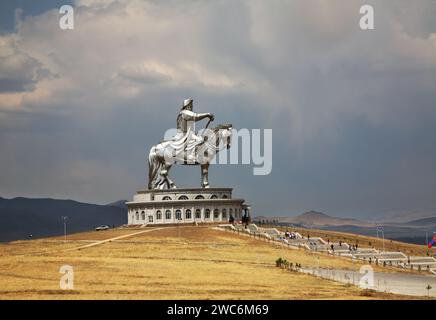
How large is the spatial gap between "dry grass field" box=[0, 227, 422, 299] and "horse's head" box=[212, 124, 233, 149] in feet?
38.7

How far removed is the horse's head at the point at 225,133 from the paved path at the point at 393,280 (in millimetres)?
32898

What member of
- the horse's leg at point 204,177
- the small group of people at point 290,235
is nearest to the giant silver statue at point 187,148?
the horse's leg at point 204,177

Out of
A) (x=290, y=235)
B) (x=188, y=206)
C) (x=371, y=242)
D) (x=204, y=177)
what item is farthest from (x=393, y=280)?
(x=204, y=177)

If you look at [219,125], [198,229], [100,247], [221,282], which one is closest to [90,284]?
[221,282]

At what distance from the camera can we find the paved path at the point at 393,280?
185 feet

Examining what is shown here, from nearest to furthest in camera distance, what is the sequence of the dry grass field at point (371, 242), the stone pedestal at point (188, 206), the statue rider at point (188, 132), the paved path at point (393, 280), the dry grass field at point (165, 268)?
the dry grass field at point (165, 268) < the paved path at point (393, 280) < the dry grass field at point (371, 242) < the stone pedestal at point (188, 206) < the statue rider at point (188, 132)

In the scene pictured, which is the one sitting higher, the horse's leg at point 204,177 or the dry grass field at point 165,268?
the horse's leg at point 204,177

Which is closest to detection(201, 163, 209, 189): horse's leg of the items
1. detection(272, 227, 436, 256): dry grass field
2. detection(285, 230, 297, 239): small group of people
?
detection(272, 227, 436, 256): dry grass field

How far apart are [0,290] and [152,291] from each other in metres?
8.86

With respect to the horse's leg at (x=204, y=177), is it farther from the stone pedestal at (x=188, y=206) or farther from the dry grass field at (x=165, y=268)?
the dry grass field at (x=165, y=268)

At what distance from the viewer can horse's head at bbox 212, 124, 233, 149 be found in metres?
98.4
